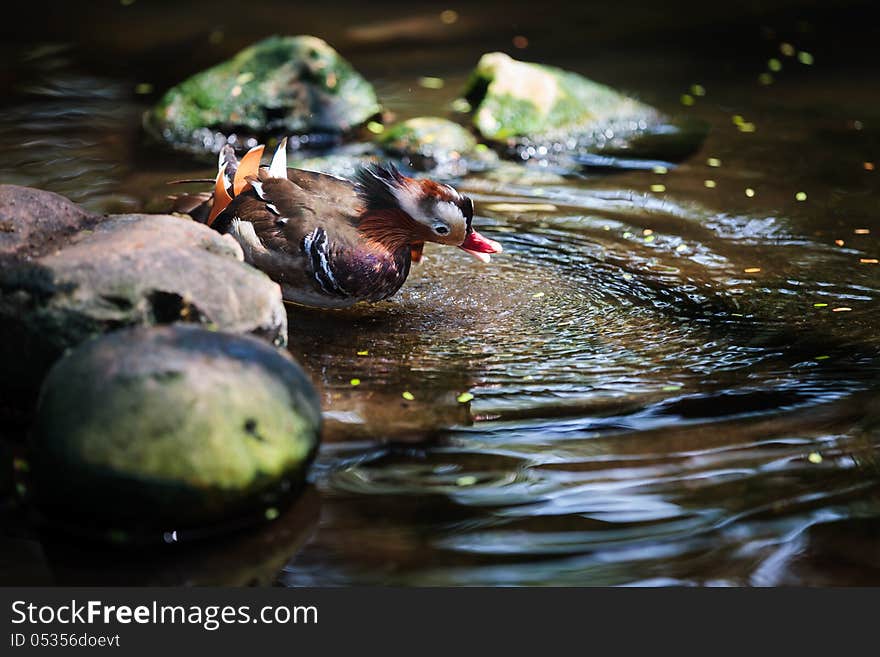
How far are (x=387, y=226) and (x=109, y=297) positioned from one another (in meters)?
1.68

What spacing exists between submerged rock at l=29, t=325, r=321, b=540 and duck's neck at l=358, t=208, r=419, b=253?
171 centimetres

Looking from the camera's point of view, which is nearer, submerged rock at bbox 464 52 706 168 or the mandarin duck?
the mandarin duck

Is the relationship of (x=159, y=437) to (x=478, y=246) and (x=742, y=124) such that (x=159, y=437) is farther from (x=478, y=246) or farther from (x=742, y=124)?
(x=742, y=124)

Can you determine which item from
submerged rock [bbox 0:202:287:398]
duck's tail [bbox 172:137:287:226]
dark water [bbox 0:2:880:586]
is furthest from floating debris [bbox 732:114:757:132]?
submerged rock [bbox 0:202:287:398]

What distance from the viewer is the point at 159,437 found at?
11.7 feet

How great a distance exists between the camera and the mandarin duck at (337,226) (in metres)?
5.30

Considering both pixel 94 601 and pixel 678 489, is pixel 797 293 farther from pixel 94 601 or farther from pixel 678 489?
pixel 94 601

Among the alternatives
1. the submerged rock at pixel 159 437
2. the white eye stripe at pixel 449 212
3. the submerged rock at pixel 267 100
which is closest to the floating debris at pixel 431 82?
the submerged rock at pixel 267 100

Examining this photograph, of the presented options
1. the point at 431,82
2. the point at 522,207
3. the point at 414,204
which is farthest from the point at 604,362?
the point at 431,82

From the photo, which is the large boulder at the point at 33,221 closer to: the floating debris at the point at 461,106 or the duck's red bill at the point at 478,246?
the duck's red bill at the point at 478,246

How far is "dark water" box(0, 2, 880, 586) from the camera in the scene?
12.2 ft

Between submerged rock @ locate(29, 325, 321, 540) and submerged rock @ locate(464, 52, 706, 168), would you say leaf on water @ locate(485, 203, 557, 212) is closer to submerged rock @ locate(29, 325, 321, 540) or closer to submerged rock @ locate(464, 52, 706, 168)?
submerged rock @ locate(464, 52, 706, 168)

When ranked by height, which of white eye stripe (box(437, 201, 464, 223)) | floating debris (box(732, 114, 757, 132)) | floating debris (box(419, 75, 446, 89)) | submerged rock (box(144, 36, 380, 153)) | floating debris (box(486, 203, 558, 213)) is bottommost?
floating debris (box(486, 203, 558, 213))

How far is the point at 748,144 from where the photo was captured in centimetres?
809
